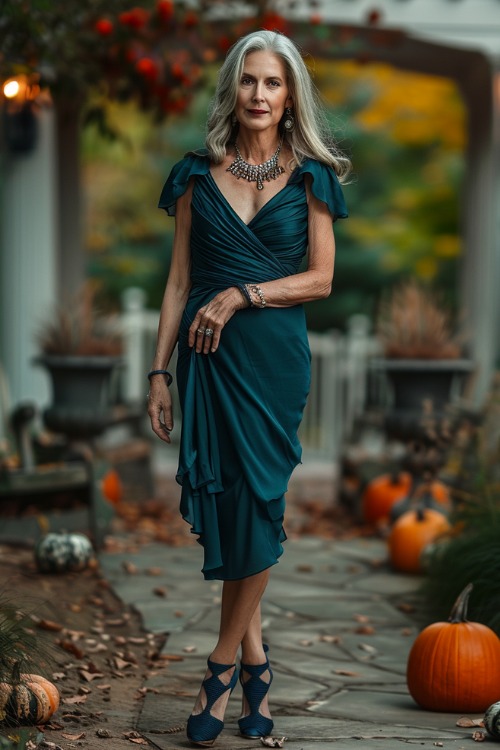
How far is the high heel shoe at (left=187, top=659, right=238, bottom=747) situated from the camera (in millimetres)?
3434

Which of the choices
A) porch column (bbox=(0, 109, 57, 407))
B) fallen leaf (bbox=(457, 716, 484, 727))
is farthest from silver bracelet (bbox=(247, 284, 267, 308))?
porch column (bbox=(0, 109, 57, 407))

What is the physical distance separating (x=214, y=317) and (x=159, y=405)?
→ 0.35m

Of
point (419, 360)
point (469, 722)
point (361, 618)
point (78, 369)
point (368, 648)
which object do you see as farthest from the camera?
point (78, 369)

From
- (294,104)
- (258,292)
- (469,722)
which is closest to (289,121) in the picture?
(294,104)

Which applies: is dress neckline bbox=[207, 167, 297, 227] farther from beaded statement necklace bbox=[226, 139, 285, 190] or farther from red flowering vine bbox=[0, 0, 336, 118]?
red flowering vine bbox=[0, 0, 336, 118]

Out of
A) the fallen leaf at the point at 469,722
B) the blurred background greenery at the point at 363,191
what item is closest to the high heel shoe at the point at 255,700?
the fallen leaf at the point at 469,722

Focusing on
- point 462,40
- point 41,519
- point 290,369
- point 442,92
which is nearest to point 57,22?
point 41,519

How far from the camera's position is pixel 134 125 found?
18.6 meters

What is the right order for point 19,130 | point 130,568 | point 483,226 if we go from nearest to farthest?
point 130,568 < point 19,130 < point 483,226

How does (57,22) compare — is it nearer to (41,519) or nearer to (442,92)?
(41,519)

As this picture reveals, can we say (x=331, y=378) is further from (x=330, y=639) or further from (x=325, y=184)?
(x=325, y=184)

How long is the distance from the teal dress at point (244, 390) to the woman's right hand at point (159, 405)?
8cm

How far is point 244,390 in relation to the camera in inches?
134

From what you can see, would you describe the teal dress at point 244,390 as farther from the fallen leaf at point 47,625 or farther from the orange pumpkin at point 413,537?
the orange pumpkin at point 413,537
